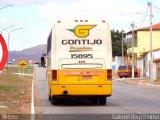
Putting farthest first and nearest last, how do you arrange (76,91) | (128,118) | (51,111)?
(76,91) < (51,111) < (128,118)

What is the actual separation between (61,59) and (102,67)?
1.68m

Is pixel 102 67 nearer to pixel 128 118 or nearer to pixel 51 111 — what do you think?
pixel 51 111

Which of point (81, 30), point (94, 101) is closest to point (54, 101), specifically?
point (94, 101)

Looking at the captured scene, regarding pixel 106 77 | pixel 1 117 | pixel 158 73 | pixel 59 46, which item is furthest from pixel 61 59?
pixel 158 73

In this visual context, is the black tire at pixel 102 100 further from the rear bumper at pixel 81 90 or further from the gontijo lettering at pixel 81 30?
the gontijo lettering at pixel 81 30

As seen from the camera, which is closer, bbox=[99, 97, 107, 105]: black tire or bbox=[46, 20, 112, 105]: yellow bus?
bbox=[46, 20, 112, 105]: yellow bus

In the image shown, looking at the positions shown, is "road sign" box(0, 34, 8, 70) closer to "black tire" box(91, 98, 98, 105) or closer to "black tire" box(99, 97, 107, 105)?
"black tire" box(99, 97, 107, 105)

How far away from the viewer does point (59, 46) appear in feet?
76.0

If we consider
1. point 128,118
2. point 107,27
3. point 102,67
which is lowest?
point 128,118

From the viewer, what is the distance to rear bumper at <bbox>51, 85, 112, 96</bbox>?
23031mm

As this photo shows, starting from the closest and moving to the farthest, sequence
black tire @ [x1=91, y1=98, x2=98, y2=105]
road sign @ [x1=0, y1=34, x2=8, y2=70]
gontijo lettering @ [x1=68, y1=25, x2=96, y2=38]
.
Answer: road sign @ [x1=0, y1=34, x2=8, y2=70]
gontijo lettering @ [x1=68, y1=25, x2=96, y2=38]
black tire @ [x1=91, y1=98, x2=98, y2=105]

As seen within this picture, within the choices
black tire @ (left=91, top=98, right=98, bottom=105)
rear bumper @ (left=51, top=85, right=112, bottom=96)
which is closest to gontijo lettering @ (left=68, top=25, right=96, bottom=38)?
rear bumper @ (left=51, top=85, right=112, bottom=96)

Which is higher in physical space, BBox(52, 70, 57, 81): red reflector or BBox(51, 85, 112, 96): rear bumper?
BBox(52, 70, 57, 81): red reflector

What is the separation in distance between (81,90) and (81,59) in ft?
4.17
